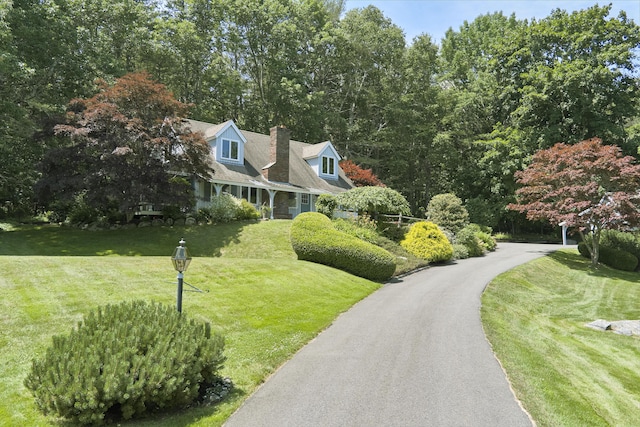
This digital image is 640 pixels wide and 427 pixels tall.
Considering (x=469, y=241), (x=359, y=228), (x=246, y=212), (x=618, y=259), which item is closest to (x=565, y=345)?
(x=359, y=228)

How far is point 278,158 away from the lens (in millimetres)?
28469

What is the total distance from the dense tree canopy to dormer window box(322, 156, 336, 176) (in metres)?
8.60

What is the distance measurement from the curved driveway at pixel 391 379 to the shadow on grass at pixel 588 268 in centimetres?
1585

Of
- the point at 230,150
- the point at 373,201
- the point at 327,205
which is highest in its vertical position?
the point at 230,150

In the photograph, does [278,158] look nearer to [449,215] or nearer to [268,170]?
[268,170]

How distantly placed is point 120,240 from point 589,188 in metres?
25.5

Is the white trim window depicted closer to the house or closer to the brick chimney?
the house

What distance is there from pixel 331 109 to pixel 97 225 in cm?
3101

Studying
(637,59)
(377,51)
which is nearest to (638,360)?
(637,59)

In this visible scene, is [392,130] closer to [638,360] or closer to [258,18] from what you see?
[258,18]

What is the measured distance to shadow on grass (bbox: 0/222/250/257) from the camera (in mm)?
18203

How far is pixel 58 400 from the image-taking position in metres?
4.38

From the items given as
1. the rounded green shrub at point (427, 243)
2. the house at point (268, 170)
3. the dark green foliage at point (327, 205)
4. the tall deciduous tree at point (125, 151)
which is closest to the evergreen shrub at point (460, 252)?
the rounded green shrub at point (427, 243)

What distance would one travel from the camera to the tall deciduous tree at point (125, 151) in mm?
18875
